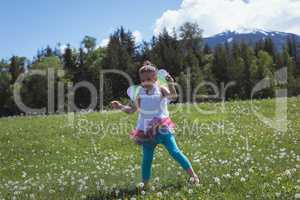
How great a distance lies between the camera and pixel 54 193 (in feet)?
39.1

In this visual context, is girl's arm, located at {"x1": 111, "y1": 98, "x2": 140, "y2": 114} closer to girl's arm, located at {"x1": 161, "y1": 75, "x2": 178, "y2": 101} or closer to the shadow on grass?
girl's arm, located at {"x1": 161, "y1": 75, "x2": 178, "y2": 101}

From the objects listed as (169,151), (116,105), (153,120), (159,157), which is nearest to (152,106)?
(153,120)

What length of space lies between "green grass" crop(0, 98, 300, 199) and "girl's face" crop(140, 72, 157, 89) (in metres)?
2.11

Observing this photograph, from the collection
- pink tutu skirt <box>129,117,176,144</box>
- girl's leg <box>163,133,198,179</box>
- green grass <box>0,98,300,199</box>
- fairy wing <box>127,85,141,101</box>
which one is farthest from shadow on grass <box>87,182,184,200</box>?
fairy wing <box>127,85,141,101</box>

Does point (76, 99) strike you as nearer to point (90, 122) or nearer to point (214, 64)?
point (214, 64)

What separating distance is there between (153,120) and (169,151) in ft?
2.37

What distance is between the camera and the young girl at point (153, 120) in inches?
435

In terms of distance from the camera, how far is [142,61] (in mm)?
121688

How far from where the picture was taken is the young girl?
11.1m

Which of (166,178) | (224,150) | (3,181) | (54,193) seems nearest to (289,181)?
(166,178)

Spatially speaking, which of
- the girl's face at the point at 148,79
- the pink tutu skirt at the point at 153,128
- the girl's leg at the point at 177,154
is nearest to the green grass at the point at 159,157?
the girl's leg at the point at 177,154

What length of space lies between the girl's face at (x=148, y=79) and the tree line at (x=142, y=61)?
3276 inches

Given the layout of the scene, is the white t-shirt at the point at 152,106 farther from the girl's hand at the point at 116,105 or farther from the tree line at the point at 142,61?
the tree line at the point at 142,61

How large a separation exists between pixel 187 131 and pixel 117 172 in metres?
9.43
